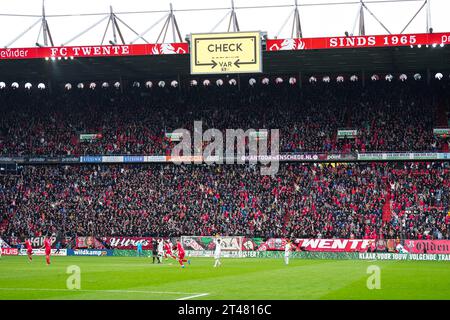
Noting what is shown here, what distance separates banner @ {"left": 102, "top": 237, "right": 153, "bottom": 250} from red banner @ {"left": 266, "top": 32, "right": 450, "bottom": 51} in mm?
18217

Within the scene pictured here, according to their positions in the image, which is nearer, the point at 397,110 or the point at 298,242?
the point at 298,242

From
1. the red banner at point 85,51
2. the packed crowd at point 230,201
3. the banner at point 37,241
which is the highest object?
the red banner at point 85,51

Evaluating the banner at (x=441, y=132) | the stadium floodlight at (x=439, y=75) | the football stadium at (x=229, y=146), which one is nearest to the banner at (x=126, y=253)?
the football stadium at (x=229, y=146)

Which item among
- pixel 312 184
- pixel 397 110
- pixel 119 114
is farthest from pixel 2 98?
pixel 397 110

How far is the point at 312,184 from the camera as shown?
57.9 meters

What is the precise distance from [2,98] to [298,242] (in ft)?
115

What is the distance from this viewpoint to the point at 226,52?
160 feet

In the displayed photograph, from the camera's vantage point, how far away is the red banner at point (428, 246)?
4853cm

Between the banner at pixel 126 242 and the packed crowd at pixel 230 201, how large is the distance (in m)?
0.72

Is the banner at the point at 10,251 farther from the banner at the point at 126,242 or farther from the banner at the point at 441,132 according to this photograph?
the banner at the point at 441,132

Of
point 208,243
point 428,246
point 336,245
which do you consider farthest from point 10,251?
point 428,246

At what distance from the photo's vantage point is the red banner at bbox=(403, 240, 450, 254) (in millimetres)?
48531

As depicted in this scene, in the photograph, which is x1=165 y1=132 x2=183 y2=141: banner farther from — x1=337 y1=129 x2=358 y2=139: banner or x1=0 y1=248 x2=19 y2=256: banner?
x1=0 y1=248 x2=19 y2=256: banner

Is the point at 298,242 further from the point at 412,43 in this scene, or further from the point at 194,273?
the point at 194,273
